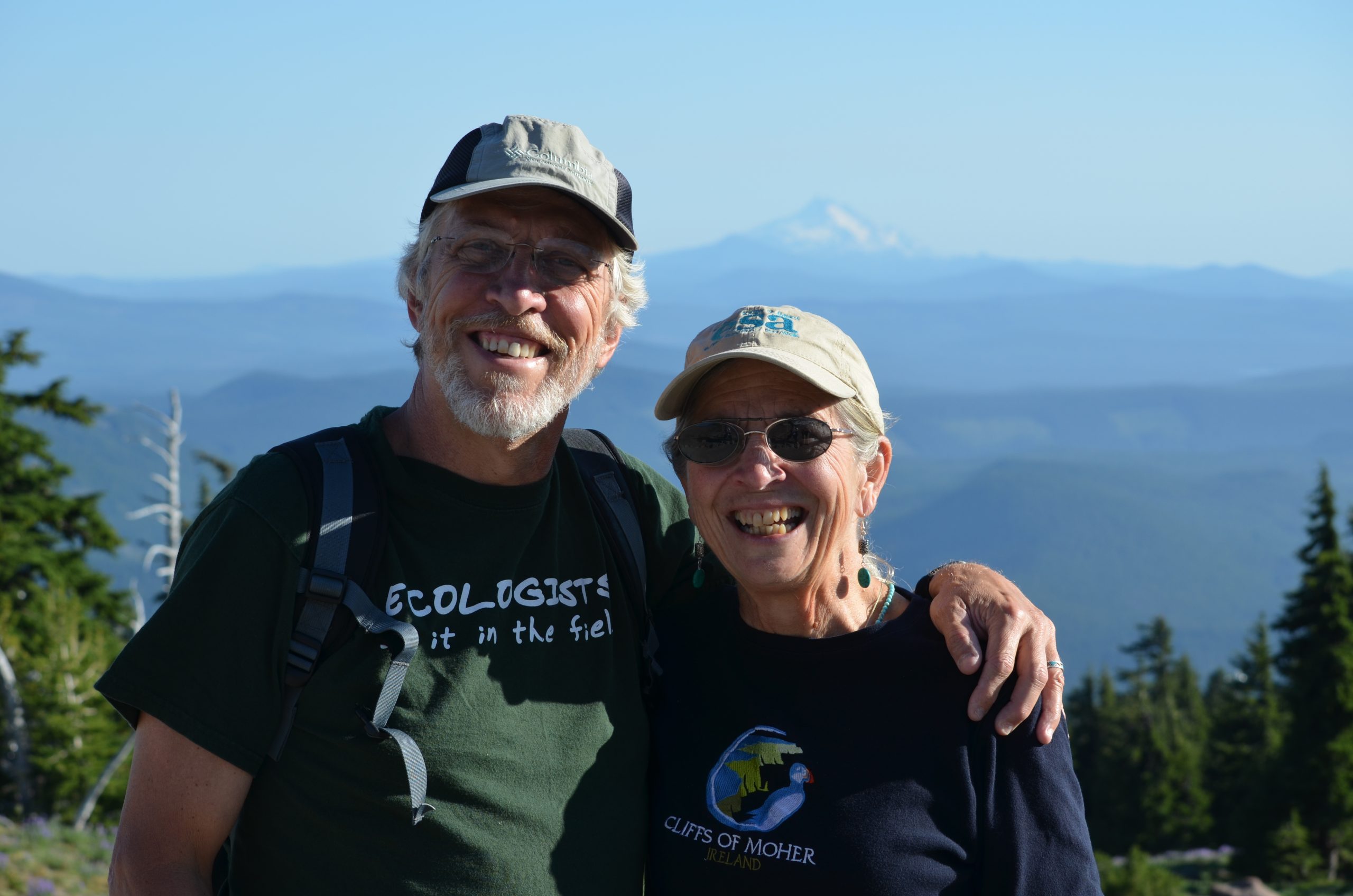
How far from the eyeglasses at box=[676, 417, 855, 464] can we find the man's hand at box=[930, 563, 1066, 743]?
0.58 m

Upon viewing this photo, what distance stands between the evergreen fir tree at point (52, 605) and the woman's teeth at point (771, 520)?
71.8ft

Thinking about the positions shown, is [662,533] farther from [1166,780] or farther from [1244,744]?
[1166,780]


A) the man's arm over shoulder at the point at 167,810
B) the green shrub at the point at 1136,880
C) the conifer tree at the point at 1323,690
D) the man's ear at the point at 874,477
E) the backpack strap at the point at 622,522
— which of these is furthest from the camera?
the conifer tree at the point at 1323,690

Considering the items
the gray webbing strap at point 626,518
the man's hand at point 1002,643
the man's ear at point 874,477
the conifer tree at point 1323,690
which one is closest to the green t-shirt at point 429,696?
the gray webbing strap at point 626,518

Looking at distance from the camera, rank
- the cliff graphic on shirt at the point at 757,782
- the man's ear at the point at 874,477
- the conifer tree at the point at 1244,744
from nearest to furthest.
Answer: the cliff graphic on shirt at the point at 757,782 < the man's ear at the point at 874,477 < the conifer tree at the point at 1244,744

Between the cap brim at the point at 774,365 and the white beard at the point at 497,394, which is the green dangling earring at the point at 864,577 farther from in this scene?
the white beard at the point at 497,394

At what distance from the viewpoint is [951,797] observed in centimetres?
301

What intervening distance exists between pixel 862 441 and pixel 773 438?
11.4 inches

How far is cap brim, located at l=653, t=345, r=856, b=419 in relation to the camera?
315 centimetres

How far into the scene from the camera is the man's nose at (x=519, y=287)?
338cm

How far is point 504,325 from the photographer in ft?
11.2

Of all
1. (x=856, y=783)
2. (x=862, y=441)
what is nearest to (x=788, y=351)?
(x=862, y=441)

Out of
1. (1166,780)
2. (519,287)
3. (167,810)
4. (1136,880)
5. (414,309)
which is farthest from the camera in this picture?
(1166,780)

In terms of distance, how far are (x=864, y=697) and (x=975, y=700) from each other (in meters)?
0.32
